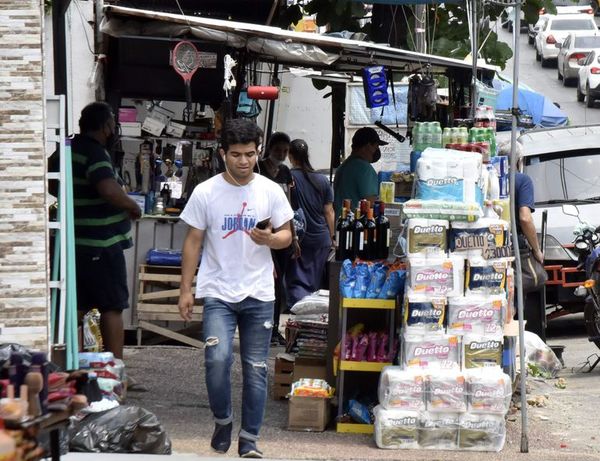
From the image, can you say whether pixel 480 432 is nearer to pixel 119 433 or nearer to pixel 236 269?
pixel 236 269

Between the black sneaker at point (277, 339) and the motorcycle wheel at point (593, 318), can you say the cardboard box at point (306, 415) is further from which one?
the black sneaker at point (277, 339)

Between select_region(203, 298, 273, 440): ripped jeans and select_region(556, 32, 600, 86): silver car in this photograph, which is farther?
select_region(556, 32, 600, 86): silver car

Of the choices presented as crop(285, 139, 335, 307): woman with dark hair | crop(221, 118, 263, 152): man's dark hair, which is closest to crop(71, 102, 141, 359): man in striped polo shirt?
crop(221, 118, 263, 152): man's dark hair

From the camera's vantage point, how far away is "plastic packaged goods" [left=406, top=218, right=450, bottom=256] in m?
8.41

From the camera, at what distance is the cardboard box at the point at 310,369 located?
9.48 meters

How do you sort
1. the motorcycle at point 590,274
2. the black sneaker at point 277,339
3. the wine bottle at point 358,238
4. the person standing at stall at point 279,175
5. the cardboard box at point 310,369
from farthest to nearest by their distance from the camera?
the black sneaker at point 277,339, the person standing at stall at point 279,175, the motorcycle at point 590,274, the cardboard box at point 310,369, the wine bottle at point 358,238

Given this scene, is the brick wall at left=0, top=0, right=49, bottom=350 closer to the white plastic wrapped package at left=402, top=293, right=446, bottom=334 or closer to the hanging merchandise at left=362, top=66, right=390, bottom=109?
the white plastic wrapped package at left=402, top=293, right=446, bottom=334

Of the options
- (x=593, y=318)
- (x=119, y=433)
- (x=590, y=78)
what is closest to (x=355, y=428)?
(x=119, y=433)

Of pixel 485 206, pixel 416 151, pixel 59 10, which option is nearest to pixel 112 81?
pixel 59 10

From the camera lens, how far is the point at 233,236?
7445 mm

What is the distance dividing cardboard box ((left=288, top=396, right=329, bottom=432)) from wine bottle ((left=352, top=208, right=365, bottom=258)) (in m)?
1.03

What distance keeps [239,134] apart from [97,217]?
208cm

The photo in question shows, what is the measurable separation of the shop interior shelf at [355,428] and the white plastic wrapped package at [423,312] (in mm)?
813

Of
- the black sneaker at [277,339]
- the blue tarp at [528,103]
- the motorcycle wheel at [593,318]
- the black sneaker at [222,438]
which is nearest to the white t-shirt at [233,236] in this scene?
the black sneaker at [222,438]
